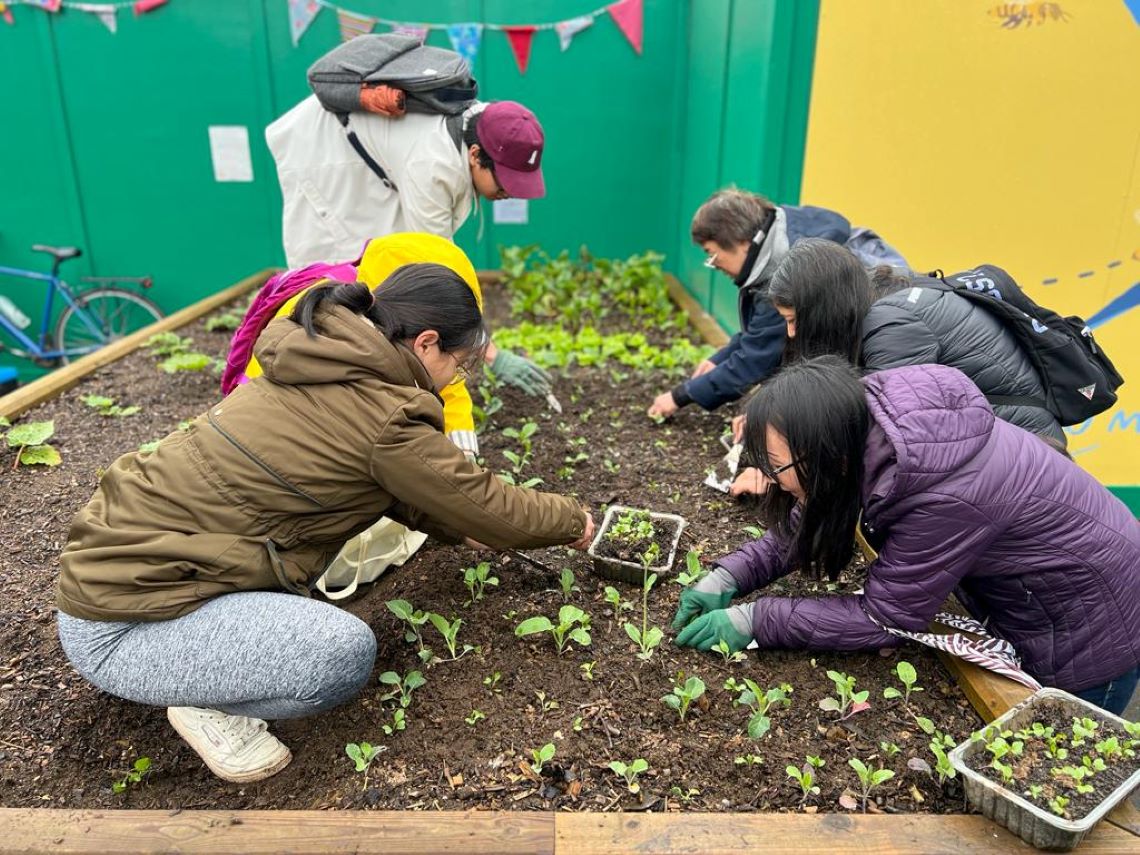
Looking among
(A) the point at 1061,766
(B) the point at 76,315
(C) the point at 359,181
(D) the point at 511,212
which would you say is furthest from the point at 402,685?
(B) the point at 76,315

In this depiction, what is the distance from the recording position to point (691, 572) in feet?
7.75

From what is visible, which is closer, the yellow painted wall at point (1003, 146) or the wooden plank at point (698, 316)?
the yellow painted wall at point (1003, 146)

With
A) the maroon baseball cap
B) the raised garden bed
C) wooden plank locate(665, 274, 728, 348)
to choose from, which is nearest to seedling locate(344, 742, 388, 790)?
the raised garden bed

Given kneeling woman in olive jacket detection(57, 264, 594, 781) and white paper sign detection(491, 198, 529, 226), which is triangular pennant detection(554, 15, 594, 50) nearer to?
white paper sign detection(491, 198, 529, 226)

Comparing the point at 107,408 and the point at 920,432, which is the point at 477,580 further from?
the point at 107,408

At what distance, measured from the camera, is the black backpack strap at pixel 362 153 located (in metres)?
3.34

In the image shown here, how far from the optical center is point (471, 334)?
2.05 m

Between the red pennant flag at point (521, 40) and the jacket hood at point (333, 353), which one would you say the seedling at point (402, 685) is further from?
the red pennant flag at point (521, 40)

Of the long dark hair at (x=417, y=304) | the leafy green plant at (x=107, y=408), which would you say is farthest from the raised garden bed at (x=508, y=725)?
the leafy green plant at (x=107, y=408)

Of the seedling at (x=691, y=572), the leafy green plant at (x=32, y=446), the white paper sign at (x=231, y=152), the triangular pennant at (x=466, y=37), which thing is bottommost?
the leafy green plant at (x=32, y=446)

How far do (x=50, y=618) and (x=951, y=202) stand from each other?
380cm

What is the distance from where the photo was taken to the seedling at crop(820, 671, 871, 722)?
188cm

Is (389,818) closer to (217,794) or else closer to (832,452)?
(217,794)

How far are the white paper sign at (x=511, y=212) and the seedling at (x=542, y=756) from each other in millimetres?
5460
